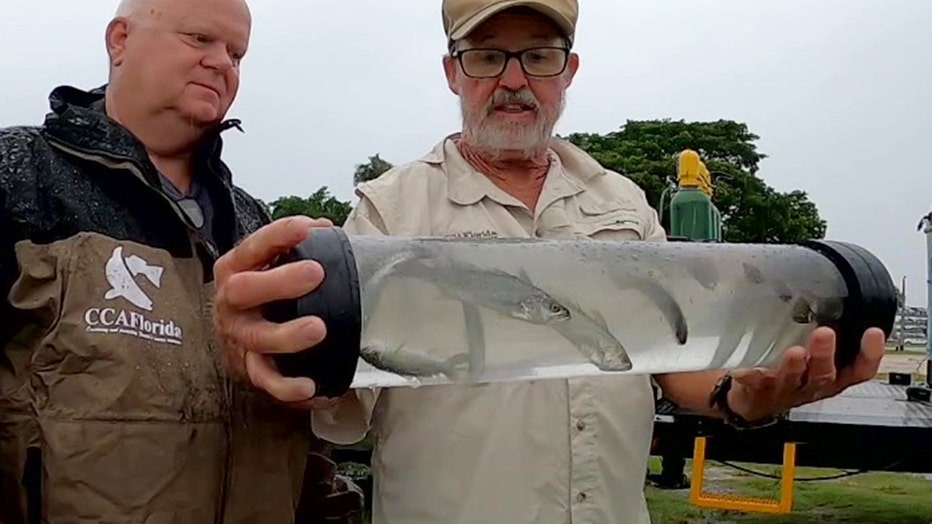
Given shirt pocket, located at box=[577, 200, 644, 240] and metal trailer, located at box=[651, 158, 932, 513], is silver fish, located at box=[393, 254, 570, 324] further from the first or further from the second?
metal trailer, located at box=[651, 158, 932, 513]

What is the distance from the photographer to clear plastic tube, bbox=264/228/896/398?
1427 mm

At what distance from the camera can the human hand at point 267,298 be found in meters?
1.31

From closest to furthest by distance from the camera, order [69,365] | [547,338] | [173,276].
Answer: [547,338], [69,365], [173,276]

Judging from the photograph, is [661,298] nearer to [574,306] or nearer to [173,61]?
[574,306]

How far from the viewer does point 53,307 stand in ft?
5.54

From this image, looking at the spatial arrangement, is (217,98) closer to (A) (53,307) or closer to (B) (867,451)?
(A) (53,307)

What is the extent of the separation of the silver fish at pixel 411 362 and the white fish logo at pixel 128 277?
542mm

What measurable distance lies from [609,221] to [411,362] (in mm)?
861

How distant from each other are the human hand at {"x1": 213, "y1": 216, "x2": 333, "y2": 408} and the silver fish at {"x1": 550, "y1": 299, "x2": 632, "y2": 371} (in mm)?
400

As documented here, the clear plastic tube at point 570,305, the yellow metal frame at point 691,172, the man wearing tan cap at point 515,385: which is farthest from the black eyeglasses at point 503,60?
the yellow metal frame at point 691,172

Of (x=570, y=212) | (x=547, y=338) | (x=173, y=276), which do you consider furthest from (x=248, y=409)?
(x=570, y=212)

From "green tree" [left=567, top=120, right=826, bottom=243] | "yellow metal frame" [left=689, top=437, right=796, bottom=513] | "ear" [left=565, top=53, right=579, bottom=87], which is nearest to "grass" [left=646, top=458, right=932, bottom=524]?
"yellow metal frame" [left=689, top=437, right=796, bottom=513]

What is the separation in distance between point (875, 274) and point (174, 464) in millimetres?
1264

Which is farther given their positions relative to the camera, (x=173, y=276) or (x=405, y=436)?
(x=405, y=436)
